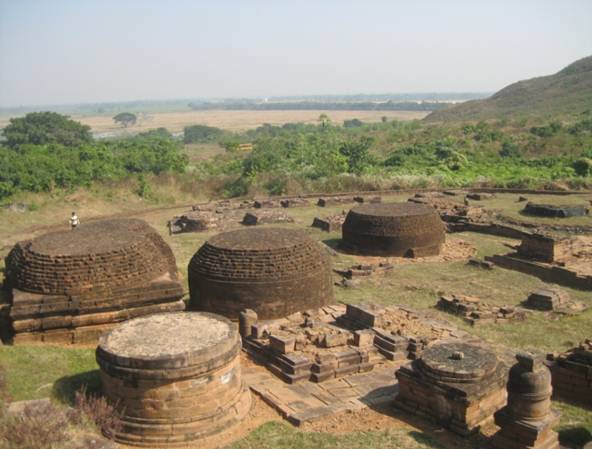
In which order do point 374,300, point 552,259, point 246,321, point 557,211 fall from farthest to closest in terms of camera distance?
point 557,211 → point 552,259 → point 374,300 → point 246,321

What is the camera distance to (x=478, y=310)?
12.7 m

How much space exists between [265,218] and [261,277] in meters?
11.2

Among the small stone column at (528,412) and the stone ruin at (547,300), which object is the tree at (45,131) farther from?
the small stone column at (528,412)

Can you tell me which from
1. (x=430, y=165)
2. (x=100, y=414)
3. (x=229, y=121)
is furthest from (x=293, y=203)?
(x=229, y=121)

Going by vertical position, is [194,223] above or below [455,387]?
below

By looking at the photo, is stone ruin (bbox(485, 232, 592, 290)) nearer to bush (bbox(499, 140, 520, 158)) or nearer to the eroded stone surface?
the eroded stone surface

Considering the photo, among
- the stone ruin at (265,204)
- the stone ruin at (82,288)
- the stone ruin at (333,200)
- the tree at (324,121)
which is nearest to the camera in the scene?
the stone ruin at (82,288)

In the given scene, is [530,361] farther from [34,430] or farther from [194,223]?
[194,223]

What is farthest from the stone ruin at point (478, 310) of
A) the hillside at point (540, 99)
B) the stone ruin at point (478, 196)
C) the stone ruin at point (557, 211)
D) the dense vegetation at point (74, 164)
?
the hillside at point (540, 99)

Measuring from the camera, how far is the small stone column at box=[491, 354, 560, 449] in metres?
7.13

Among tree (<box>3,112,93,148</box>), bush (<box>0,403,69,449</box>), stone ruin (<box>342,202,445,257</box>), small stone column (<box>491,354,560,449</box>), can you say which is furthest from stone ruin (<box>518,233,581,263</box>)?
tree (<box>3,112,93,148</box>)

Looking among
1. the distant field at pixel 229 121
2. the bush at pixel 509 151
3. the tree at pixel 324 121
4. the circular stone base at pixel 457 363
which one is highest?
the tree at pixel 324 121

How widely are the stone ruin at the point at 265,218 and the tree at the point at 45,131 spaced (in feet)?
108

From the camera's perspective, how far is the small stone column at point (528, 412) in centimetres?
713
